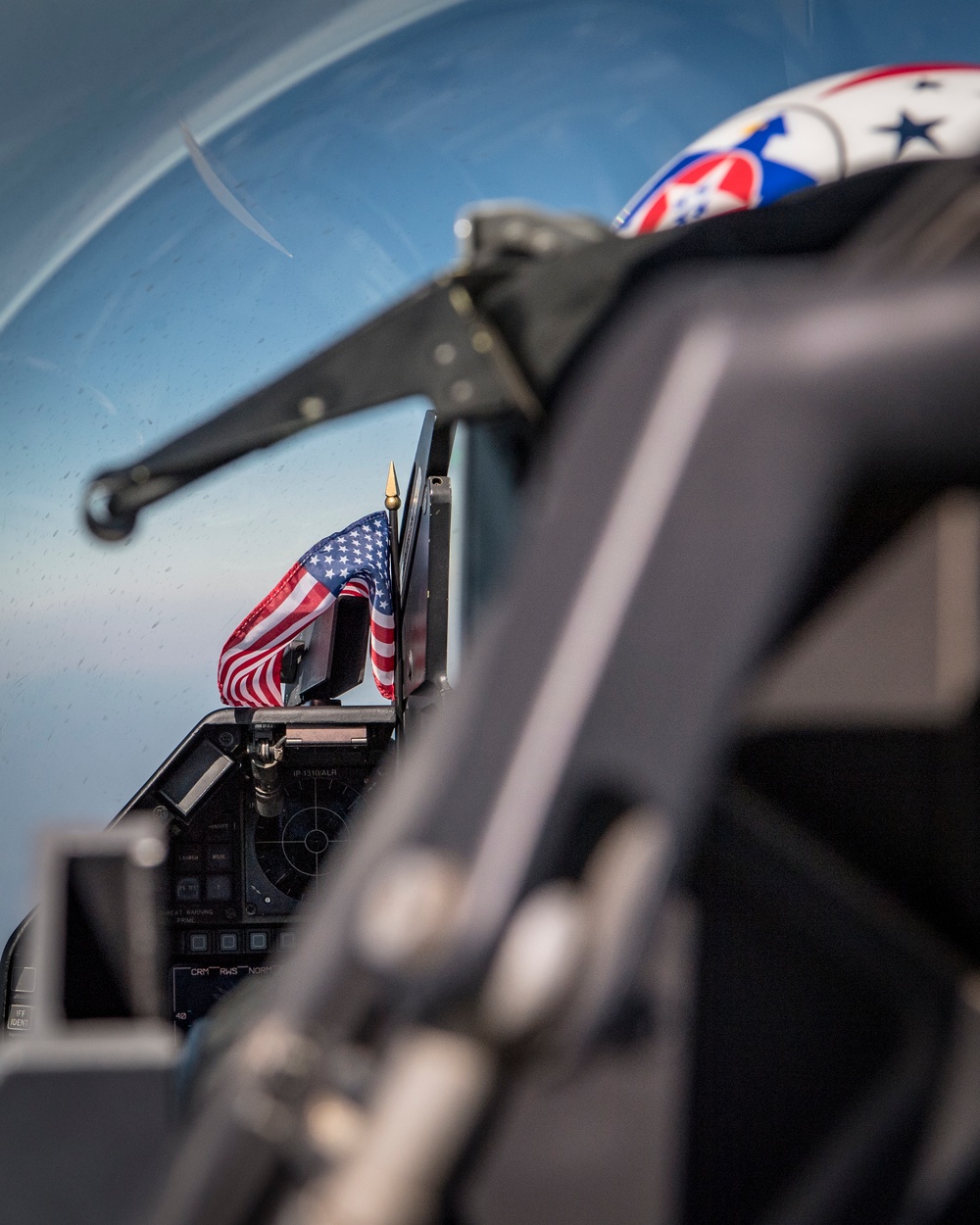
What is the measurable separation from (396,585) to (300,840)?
3.53 ft

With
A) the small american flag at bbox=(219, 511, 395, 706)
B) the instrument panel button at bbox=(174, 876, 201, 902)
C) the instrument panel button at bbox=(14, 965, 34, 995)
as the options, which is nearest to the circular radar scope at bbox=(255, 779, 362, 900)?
the instrument panel button at bbox=(174, 876, 201, 902)

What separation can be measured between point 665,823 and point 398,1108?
13cm

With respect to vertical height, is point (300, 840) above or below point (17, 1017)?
above

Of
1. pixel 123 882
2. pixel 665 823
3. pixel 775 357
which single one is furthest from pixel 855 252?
pixel 123 882

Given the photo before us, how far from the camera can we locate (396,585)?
4375 mm

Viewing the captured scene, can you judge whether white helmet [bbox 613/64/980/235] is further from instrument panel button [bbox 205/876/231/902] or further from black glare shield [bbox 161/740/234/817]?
instrument panel button [bbox 205/876/231/902]

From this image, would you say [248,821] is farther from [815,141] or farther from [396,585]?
[815,141]

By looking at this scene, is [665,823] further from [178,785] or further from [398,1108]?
[178,785]

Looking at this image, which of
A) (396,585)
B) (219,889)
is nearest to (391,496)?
(396,585)

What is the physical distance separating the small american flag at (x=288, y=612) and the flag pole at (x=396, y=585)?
0.45 metres

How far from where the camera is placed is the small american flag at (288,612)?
16.2ft

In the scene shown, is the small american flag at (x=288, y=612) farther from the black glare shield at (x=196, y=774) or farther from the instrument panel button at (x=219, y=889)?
the instrument panel button at (x=219, y=889)

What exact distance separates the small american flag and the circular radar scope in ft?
2.22

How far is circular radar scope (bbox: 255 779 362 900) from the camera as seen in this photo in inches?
168
